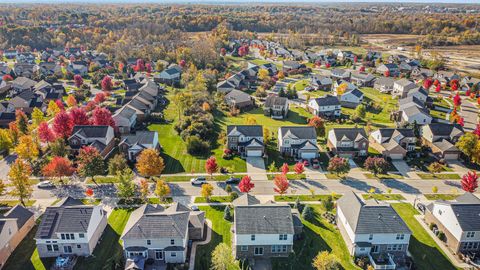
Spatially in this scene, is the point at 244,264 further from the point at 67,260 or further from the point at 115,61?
the point at 115,61

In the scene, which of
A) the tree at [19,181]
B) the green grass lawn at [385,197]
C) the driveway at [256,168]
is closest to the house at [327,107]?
the driveway at [256,168]

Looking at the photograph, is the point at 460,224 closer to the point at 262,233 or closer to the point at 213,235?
the point at 262,233

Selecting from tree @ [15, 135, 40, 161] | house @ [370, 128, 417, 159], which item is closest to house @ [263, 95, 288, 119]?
house @ [370, 128, 417, 159]

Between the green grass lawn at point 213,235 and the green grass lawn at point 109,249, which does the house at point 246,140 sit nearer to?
the green grass lawn at point 213,235

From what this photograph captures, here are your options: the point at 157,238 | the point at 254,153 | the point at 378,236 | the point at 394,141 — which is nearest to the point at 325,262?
the point at 378,236

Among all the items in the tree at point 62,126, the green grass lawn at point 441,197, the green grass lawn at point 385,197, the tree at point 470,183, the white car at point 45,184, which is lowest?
the green grass lawn at point 385,197

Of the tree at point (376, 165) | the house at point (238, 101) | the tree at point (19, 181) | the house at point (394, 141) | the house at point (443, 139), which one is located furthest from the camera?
the house at point (238, 101)

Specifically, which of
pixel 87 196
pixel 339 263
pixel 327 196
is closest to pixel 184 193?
pixel 87 196
